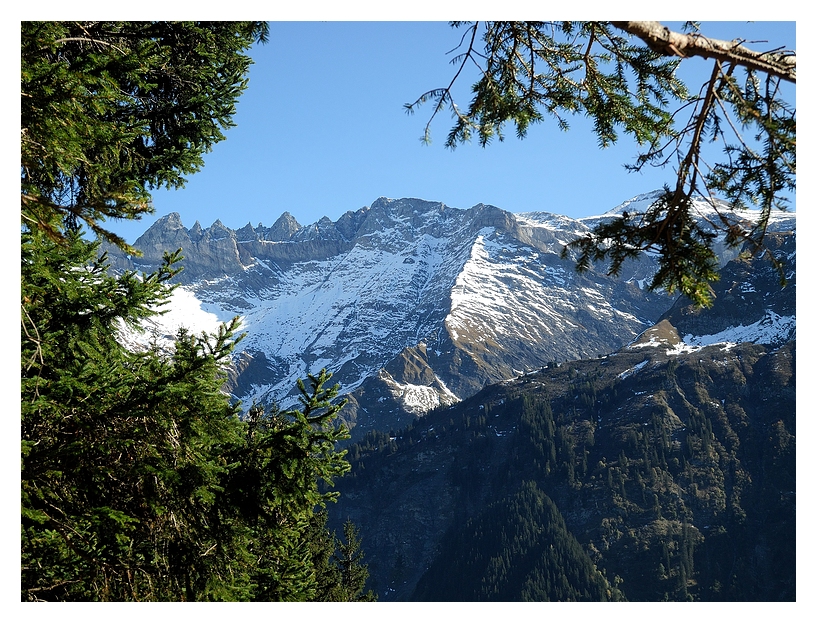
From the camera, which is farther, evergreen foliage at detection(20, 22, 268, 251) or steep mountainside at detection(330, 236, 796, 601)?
steep mountainside at detection(330, 236, 796, 601)

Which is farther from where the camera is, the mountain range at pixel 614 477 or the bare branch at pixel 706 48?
the mountain range at pixel 614 477

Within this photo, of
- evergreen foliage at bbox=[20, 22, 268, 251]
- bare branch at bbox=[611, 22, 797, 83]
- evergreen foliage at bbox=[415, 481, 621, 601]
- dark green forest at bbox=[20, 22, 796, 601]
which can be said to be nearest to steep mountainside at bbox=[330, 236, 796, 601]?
evergreen foliage at bbox=[415, 481, 621, 601]

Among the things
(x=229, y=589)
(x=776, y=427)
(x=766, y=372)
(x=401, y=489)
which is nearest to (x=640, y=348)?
(x=766, y=372)

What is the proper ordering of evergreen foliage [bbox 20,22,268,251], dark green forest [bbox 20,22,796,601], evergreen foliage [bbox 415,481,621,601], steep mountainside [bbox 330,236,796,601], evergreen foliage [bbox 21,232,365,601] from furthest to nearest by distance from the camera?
1. steep mountainside [bbox 330,236,796,601]
2. evergreen foliage [bbox 415,481,621,601]
3. evergreen foliage [bbox 21,232,365,601]
4. dark green forest [bbox 20,22,796,601]
5. evergreen foliage [bbox 20,22,268,251]

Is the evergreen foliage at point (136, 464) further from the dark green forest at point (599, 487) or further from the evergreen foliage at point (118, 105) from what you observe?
the dark green forest at point (599, 487)

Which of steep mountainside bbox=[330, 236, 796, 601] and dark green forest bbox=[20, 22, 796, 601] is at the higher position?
dark green forest bbox=[20, 22, 796, 601]

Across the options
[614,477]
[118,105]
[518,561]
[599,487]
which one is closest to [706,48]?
[118,105]

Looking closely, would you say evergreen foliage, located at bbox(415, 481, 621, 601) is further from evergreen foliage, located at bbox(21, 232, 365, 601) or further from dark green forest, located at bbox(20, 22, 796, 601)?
evergreen foliage, located at bbox(21, 232, 365, 601)

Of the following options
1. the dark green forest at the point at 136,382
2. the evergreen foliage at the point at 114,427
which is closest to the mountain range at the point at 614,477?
the dark green forest at the point at 136,382

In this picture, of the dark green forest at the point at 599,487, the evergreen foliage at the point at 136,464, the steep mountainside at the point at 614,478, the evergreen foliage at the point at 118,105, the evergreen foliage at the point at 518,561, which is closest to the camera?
the evergreen foliage at the point at 118,105

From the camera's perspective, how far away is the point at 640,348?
157500 mm

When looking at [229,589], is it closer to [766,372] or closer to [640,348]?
[766,372]

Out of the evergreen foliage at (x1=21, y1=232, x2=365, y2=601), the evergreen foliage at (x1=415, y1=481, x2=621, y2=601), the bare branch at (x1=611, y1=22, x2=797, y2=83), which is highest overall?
the bare branch at (x1=611, y1=22, x2=797, y2=83)

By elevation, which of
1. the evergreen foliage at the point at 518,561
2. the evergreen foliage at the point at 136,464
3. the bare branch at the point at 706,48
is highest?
the bare branch at the point at 706,48
